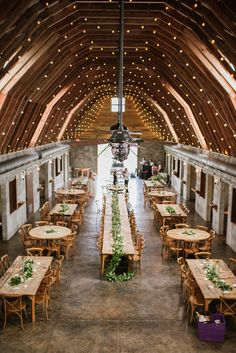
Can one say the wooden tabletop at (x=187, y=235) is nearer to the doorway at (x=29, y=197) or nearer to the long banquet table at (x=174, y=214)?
the long banquet table at (x=174, y=214)

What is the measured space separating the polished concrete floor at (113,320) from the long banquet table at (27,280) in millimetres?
860

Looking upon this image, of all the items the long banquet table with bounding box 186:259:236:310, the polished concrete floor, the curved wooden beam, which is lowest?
the polished concrete floor

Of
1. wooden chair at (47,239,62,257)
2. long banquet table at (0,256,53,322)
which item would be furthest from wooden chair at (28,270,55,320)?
wooden chair at (47,239,62,257)

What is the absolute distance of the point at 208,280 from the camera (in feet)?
34.0

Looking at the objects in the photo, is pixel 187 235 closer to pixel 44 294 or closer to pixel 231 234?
pixel 231 234

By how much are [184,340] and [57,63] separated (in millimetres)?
10742

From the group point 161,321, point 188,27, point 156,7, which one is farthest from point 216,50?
point 161,321

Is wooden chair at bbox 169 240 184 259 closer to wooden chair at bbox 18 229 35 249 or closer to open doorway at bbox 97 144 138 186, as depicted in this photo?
wooden chair at bbox 18 229 35 249

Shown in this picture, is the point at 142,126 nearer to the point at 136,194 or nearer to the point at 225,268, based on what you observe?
the point at 136,194

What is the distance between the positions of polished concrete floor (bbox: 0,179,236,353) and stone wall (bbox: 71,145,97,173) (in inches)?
959

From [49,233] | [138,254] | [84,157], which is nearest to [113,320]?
[138,254]

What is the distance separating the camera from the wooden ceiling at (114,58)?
10.2 m

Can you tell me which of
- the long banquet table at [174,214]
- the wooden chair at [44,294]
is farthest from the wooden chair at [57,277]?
the long banquet table at [174,214]

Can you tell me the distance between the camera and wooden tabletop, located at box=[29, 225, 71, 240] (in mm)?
13734
